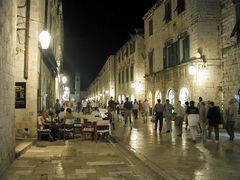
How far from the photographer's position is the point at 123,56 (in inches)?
1914

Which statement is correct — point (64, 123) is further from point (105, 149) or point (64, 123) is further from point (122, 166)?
point (122, 166)

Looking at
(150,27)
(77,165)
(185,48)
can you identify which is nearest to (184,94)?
(185,48)

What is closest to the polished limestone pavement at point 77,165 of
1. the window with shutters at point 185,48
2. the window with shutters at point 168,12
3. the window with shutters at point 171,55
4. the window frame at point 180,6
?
the window with shutters at point 185,48

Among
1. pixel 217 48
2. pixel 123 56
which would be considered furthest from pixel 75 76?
pixel 217 48

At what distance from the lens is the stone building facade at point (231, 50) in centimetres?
1808

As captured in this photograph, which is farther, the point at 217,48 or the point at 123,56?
the point at 123,56

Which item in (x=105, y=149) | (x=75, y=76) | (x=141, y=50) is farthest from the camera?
(x=75, y=76)

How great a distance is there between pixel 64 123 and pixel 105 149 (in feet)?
12.4

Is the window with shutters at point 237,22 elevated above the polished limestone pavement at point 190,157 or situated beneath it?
elevated above

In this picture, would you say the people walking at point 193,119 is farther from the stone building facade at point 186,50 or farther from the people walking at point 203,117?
the stone building facade at point 186,50

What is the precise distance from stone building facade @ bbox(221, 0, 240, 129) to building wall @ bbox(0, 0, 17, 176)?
12050mm

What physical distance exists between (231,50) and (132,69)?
2391 cm

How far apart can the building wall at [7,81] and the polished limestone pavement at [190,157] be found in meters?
3.61

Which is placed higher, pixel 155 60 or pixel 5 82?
pixel 155 60
